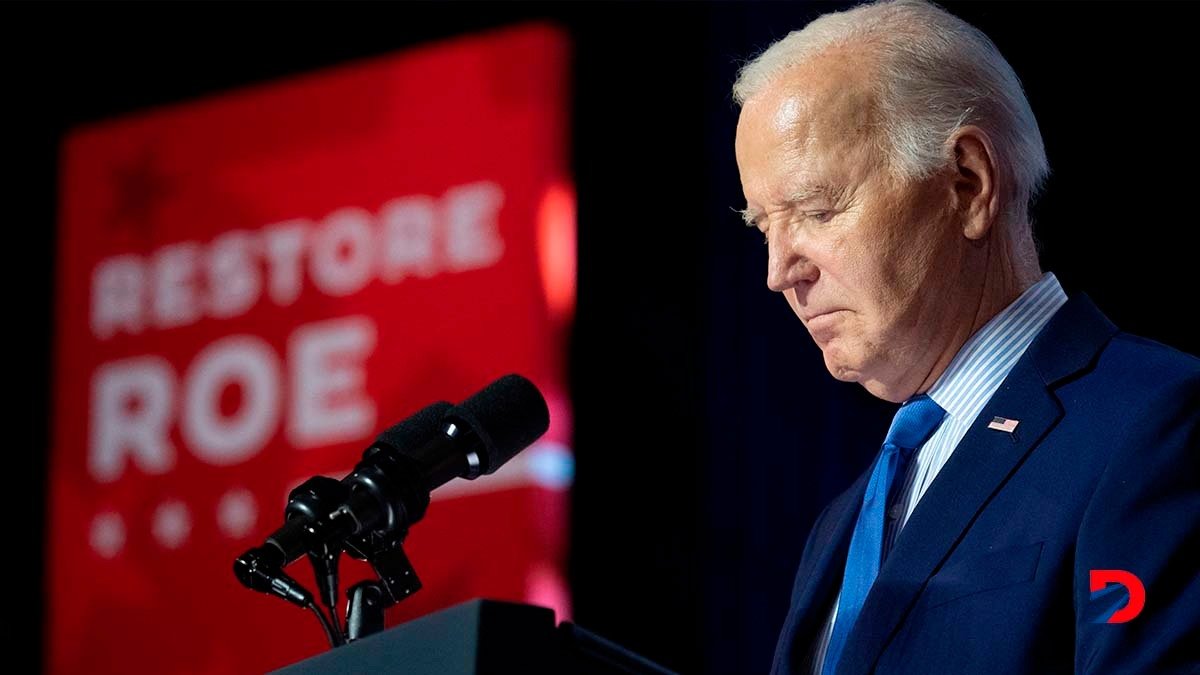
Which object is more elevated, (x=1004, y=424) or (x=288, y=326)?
(x=1004, y=424)

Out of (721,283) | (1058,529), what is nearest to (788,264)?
(1058,529)

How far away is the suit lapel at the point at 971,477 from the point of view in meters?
1.52

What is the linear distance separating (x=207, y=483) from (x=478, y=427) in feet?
8.70

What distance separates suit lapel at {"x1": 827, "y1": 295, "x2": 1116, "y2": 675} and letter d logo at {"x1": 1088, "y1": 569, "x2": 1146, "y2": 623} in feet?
0.61

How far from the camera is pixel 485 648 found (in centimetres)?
114

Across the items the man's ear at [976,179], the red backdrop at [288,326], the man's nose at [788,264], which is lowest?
the red backdrop at [288,326]

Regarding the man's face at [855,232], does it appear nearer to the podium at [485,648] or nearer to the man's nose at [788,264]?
the man's nose at [788,264]

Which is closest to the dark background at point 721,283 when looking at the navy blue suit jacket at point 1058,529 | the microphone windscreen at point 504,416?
the navy blue suit jacket at point 1058,529

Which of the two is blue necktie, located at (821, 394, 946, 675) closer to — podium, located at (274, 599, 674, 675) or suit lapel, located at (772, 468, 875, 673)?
suit lapel, located at (772, 468, 875, 673)

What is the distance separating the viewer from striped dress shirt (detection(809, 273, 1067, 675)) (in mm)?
1735

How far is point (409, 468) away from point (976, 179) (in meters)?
0.75

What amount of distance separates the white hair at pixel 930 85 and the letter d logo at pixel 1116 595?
0.57 meters

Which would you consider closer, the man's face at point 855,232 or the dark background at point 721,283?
the man's face at point 855,232

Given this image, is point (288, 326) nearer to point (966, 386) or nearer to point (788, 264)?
point (788, 264)
